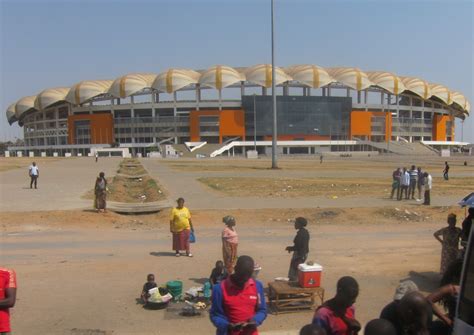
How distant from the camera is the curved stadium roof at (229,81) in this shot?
118062 mm

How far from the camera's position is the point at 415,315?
11.4ft

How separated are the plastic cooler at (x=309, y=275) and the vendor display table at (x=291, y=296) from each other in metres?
0.09

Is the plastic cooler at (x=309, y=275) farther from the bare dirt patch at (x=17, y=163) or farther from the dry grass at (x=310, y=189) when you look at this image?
the bare dirt patch at (x=17, y=163)

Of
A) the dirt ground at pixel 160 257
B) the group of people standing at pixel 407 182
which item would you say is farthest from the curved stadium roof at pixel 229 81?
the dirt ground at pixel 160 257

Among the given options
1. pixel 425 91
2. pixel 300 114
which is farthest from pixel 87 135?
pixel 425 91

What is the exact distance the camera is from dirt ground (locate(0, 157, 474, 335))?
6.72m

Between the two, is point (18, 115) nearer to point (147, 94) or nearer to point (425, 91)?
point (147, 94)

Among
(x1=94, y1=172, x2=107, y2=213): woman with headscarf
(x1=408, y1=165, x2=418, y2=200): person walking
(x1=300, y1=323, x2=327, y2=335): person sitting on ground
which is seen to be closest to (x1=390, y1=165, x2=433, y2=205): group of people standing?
(x1=408, y1=165, x2=418, y2=200): person walking

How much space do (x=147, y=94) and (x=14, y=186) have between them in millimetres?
100024

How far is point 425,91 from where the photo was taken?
131625mm

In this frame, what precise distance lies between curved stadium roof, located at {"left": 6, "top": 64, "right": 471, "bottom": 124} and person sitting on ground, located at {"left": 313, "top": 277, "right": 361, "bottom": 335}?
11428 centimetres

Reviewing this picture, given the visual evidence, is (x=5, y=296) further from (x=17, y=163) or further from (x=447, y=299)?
(x=17, y=163)

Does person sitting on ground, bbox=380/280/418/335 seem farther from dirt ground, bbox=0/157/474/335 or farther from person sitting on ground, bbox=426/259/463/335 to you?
dirt ground, bbox=0/157/474/335

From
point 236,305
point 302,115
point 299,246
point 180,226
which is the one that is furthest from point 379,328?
point 302,115
